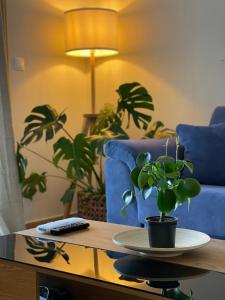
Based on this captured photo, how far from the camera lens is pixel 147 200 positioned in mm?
2445

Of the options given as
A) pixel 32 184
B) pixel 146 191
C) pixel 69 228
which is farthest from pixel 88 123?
pixel 146 191

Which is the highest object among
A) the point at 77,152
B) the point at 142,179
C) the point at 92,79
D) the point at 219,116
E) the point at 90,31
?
the point at 90,31

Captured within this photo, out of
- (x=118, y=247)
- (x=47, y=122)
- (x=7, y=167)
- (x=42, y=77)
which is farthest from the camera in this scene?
(x=42, y=77)

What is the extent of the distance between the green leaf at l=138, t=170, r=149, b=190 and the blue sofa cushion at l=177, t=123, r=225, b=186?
4.05ft

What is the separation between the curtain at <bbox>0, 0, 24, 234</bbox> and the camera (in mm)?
3047

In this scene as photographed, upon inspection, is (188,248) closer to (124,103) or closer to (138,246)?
(138,246)

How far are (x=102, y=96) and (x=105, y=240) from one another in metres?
2.53

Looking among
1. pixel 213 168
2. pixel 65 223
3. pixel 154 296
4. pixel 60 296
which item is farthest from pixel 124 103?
pixel 154 296

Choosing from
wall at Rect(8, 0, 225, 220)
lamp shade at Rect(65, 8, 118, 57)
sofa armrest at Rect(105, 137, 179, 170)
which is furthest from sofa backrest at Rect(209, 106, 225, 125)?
lamp shade at Rect(65, 8, 118, 57)

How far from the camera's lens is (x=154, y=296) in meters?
1.16

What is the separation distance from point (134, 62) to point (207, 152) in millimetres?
1482

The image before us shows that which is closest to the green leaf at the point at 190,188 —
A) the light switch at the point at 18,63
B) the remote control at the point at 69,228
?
the remote control at the point at 69,228

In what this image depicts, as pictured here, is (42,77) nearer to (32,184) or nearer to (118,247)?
(32,184)

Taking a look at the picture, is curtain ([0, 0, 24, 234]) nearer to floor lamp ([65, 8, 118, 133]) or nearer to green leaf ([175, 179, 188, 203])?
floor lamp ([65, 8, 118, 133])
